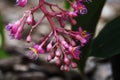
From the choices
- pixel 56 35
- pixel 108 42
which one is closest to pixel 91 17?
pixel 108 42

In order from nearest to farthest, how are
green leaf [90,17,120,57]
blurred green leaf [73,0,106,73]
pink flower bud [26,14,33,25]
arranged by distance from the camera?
pink flower bud [26,14,33,25], blurred green leaf [73,0,106,73], green leaf [90,17,120,57]

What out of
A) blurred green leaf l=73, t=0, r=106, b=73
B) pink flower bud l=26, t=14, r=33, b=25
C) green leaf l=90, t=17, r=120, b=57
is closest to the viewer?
pink flower bud l=26, t=14, r=33, b=25

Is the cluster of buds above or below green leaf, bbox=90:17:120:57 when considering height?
above

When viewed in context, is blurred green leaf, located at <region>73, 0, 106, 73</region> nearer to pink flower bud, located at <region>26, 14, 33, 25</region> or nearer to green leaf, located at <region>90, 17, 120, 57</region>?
green leaf, located at <region>90, 17, 120, 57</region>

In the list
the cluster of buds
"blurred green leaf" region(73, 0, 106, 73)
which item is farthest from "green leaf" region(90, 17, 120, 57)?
the cluster of buds

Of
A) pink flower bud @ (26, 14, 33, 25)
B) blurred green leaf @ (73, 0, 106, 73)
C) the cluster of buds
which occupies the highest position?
pink flower bud @ (26, 14, 33, 25)

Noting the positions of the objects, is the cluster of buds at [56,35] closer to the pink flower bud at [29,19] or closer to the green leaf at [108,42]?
the pink flower bud at [29,19]

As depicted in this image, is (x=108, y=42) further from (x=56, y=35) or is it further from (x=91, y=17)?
(x=56, y=35)

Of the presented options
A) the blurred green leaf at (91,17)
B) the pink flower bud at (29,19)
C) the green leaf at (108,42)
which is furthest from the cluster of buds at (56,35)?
the green leaf at (108,42)

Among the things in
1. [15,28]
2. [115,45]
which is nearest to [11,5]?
[115,45]
